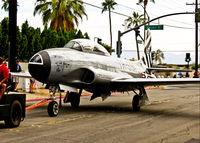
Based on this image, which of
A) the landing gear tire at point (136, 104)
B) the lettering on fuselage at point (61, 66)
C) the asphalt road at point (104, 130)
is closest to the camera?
the asphalt road at point (104, 130)

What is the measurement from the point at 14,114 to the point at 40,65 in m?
2.90

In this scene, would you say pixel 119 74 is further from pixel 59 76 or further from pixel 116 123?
pixel 116 123

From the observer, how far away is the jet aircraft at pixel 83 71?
1256 cm

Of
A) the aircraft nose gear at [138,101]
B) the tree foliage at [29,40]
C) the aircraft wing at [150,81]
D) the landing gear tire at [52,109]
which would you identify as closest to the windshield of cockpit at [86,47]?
the aircraft wing at [150,81]

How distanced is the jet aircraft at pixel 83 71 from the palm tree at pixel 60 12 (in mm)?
30675

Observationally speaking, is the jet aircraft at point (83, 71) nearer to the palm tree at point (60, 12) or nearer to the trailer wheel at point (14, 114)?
the trailer wheel at point (14, 114)

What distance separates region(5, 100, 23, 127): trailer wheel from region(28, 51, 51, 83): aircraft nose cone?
2598 millimetres

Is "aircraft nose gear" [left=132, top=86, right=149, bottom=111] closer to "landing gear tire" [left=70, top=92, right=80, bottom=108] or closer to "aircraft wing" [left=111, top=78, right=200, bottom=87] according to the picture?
"aircraft wing" [left=111, top=78, right=200, bottom=87]

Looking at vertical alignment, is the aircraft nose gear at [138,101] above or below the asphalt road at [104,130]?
above

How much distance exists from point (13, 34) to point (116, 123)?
11.1 meters

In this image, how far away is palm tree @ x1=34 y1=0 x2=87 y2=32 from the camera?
4678 cm

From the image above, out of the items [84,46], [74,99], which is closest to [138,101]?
[74,99]

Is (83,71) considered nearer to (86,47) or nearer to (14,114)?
(86,47)

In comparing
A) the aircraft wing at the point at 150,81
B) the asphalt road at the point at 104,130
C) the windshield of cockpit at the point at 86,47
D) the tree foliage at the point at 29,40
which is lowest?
the asphalt road at the point at 104,130
